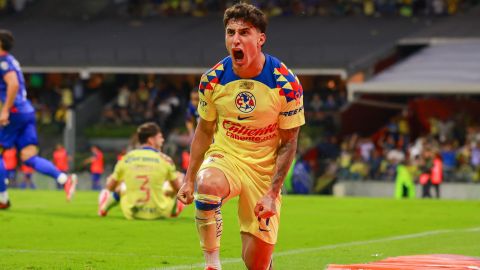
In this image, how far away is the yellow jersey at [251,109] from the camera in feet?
28.9

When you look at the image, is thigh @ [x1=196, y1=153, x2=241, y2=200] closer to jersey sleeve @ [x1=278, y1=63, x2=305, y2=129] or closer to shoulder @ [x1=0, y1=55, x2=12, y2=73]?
jersey sleeve @ [x1=278, y1=63, x2=305, y2=129]

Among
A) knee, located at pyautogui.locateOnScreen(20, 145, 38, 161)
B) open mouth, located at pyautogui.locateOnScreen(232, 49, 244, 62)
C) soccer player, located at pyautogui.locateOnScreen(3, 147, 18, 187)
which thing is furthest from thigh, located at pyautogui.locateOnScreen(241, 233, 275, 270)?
soccer player, located at pyautogui.locateOnScreen(3, 147, 18, 187)

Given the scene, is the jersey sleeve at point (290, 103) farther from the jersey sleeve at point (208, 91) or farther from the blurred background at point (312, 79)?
the blurred background at point (312, 79)

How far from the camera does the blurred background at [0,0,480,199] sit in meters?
34.0

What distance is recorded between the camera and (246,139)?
893 centimetres

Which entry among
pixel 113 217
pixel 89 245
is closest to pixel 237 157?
pixel 89 245

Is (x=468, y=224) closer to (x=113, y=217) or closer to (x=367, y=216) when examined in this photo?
(x=367, y=216)

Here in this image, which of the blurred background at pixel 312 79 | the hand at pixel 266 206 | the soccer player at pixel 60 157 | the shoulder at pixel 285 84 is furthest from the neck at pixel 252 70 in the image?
the soccer player at pixel 60 157

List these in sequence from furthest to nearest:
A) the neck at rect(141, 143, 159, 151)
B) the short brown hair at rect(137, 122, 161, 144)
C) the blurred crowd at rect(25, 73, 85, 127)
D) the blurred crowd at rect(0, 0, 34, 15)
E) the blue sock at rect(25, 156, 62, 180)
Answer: the blurred crowd at rect(0, 0, 34, 15) → the blurred crowd at rect(25, 73, 85, 127) → the blue sock at rect(25, 156, 62, 180) → the neck at rect(141, 143, 159, 151) → the short brown hair at rect(137, 122, 161, 144)

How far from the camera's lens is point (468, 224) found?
17.8m

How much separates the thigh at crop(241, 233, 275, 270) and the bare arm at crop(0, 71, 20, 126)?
787 cm

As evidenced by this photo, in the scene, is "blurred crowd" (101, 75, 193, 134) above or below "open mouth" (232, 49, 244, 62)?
below

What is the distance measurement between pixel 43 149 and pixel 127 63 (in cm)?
467

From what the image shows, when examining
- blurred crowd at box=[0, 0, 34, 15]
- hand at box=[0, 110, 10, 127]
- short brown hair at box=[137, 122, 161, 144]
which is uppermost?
hand at box=[0, 110, 10, 127]
